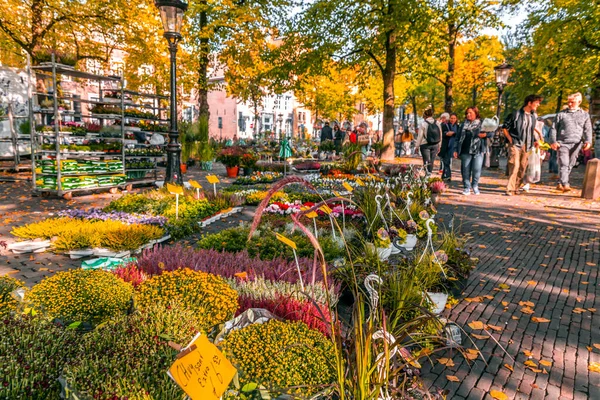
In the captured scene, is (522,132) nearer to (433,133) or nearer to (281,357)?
(433,133)

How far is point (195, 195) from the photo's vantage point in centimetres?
882

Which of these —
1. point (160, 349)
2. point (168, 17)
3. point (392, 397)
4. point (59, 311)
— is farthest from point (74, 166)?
point (392, 397)

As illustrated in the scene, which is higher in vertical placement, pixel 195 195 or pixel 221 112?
pixel 221 112

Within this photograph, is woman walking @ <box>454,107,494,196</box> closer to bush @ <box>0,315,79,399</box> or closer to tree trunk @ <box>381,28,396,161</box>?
tree trunk @ <box>381,28,396,161</box>

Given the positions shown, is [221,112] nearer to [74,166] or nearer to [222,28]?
[222,28]

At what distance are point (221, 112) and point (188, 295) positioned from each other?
2359 inches

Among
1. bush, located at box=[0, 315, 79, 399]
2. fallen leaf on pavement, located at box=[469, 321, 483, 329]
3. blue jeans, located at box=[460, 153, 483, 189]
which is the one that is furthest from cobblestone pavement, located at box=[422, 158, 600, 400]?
blue jeans, located at box=[460, 153, 483, 189]

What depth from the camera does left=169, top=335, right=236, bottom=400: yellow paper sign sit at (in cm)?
168

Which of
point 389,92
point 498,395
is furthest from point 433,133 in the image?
point 498,395

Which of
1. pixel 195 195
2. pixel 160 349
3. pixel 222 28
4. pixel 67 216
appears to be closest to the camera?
pixel 160 349

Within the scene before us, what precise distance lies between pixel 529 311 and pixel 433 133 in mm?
9742

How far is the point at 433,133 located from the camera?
1300 centimetres

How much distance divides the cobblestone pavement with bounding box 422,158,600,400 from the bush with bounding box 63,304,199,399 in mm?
1708

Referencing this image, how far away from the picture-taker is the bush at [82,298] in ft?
9.37
